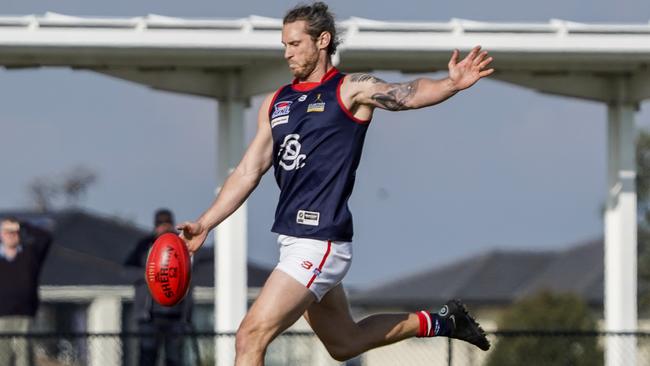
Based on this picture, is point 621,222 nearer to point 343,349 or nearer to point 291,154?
point 343,349

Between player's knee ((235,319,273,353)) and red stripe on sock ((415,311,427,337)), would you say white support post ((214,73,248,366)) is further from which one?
player's knee ((235,319,273,353))

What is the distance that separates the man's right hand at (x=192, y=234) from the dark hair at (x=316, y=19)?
1.21m

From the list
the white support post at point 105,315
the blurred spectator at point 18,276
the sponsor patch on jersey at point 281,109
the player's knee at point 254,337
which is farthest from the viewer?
the white support post at point 105,315

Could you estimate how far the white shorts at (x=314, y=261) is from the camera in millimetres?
9000

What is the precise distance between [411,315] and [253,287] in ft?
80.5

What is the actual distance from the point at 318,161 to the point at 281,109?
1.27 feet

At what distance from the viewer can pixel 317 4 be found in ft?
30.8

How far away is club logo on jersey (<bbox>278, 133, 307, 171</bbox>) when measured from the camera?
9.10m

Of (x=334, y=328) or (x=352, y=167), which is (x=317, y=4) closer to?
(x=352, y=167)

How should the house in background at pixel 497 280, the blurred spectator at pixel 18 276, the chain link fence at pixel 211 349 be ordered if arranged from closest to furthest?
the chain link fence at pixel 211 349 → the blurred spectator at pixel 18 276 → the house in background at pixel 497 280

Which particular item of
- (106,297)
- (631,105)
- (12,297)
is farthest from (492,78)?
(106,297)

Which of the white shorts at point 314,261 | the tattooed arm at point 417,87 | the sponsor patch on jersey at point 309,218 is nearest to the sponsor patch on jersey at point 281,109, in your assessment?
the tattooed arm at point 417,87

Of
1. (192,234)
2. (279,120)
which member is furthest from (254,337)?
(279,120)

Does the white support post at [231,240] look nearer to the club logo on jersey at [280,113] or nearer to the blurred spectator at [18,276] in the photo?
the blurred spectator at [18,276]
